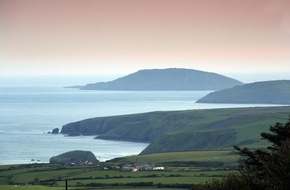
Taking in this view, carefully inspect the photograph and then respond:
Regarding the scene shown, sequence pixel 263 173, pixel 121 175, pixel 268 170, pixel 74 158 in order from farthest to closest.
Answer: pixel 74 158 < pixel 121 175 < pixel 263 173 < pixel 268 170

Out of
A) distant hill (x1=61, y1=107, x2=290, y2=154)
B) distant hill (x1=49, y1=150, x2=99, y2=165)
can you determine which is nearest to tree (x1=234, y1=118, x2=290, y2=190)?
distant hill (x1=49, y1=150, x2=99, y2=165)

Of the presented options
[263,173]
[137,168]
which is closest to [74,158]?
[137,168]

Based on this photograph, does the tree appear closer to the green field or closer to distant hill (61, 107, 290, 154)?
the green field

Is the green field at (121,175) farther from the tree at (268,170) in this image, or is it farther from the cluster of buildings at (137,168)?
the tree at (268,170)

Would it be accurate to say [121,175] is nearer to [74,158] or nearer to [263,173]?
[74,158]

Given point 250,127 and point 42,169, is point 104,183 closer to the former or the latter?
point 42,169

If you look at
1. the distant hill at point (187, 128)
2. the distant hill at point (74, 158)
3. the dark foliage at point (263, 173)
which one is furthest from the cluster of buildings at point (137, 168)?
the dark foliage at point (263, 173)

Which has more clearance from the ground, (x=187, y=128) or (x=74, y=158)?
(x=187, y=128)

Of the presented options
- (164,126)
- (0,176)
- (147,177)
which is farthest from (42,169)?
(164,126)
